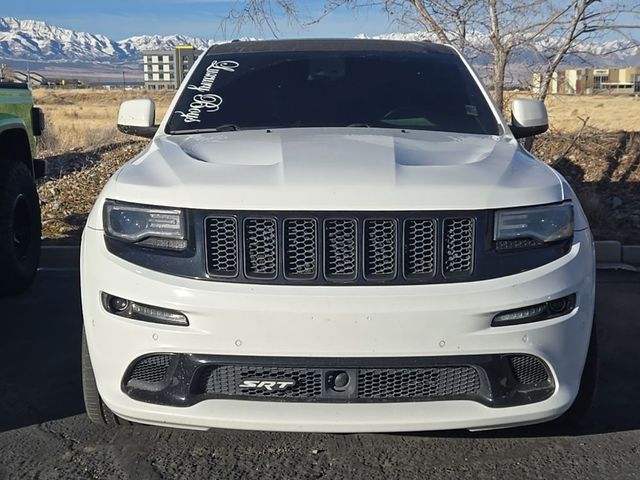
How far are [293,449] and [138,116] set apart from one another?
6.73 feet

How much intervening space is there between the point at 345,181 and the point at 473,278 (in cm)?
58

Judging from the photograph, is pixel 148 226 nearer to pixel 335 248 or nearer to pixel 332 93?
pixel 335 248

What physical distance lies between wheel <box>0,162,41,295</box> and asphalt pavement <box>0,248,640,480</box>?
1.60 m

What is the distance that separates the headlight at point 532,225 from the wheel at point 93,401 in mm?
1675

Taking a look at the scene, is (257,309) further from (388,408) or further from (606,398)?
(606,398)

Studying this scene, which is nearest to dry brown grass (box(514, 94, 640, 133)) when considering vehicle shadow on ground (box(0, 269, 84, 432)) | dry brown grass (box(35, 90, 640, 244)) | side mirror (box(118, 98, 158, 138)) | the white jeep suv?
dry brown grass (box(35, 90, 640, 244))

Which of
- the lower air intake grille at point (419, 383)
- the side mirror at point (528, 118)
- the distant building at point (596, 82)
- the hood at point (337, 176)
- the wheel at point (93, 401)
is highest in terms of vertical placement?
the hood at point (337, 176)

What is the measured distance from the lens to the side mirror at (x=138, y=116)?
440 centimetres

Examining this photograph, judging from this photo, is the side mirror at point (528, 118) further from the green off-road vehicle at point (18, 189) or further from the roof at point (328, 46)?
the green off-road vehicle at point (18, 189)

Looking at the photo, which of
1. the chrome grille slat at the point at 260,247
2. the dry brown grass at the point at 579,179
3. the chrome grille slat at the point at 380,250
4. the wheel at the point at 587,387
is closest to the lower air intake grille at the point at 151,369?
the chrome grille slat at the point at 260,247

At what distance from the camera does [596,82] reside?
42188 mm

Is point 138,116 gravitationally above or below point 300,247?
above

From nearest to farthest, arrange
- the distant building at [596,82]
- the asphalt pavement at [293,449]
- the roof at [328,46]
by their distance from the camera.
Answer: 1. the asphalt pavement at [293,449]
2. the roof at [328,46]
3. the distant building at [596,82]

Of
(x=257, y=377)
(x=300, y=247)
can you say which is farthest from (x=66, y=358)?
(x=300, y=247)
